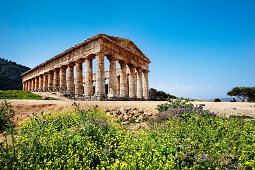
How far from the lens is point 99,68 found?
63.3 feet

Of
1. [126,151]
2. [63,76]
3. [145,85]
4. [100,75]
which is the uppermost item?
[63,76]

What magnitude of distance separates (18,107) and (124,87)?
15668 mm

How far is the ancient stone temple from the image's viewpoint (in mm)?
19312

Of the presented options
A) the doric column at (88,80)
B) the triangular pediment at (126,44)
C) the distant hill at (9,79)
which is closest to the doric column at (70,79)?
the doric column at (88,80)

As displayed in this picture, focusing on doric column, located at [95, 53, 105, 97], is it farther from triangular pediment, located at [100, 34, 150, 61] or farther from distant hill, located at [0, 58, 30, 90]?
distant hill, located at [0, 58, 30, 90]

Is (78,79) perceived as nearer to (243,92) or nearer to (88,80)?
(88,80)

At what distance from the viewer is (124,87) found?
22938 mm

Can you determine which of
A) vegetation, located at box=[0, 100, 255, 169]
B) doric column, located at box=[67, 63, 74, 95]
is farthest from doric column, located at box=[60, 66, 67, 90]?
vegetation, located at box=[0, 100, 255, 169]

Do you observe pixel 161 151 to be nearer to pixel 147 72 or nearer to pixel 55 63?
pixel 147 72

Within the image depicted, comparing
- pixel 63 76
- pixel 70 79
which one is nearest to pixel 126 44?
pixel 70 79

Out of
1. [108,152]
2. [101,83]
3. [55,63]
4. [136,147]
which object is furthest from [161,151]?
[55,63]

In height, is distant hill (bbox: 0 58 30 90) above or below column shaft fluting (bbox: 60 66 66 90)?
above

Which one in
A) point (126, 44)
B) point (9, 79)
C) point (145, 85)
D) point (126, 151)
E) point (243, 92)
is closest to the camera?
point (126, 151)

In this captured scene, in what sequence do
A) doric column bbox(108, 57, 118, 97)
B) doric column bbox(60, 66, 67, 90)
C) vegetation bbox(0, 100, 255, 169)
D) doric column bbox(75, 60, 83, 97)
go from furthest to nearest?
doric column bbox(60, 66, 67, 90) → doric column bbox(75, 60, 83, 97) → doric column bbox(108, 57, 118, 97) → vegetation bbox(0, 100, 255, 169)
